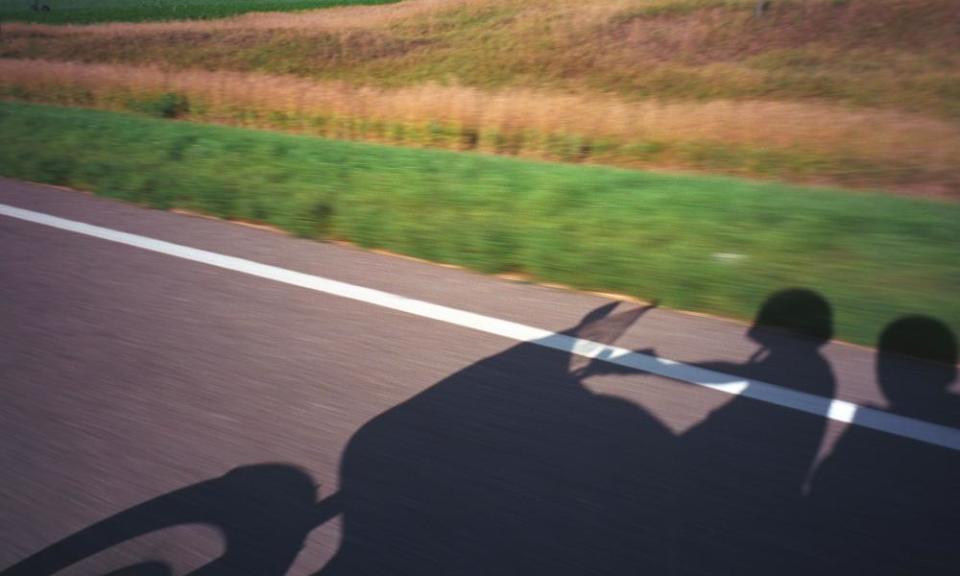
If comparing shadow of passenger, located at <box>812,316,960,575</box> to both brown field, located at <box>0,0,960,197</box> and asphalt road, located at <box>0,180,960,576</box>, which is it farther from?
brown field, located at <box>0,0,960,197</box>

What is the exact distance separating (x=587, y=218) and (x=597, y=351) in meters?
1.50

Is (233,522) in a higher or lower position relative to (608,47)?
lower

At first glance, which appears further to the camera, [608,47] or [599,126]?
[608,47]

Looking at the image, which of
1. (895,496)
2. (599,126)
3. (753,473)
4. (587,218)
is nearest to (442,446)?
(753,473)

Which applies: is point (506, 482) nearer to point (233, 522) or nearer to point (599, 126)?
point (233, 522)

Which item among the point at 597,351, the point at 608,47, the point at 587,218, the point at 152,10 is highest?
the point at 152,10

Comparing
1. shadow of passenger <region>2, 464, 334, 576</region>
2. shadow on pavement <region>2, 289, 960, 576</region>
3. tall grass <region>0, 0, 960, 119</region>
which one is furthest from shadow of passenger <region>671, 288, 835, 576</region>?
tall grass <region>0, 0, 960, 119</region>

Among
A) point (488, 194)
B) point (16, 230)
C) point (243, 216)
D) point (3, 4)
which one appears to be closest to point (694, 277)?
point (488, 194)

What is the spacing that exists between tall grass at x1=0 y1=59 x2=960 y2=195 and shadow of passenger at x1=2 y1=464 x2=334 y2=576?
26.0 feet

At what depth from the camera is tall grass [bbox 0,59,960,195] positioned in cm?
878

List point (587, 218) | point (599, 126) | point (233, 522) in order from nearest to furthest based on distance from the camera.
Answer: point (233, 522) < point (587, 218) < point (599, 126)

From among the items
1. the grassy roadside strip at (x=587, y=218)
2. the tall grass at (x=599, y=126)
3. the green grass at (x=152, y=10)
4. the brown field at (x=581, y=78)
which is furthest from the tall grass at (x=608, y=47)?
the grassy roadside strip at (x=587, y=218)

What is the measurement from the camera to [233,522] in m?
2.69

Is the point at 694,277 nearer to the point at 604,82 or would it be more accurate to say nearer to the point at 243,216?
the point at 243,216
